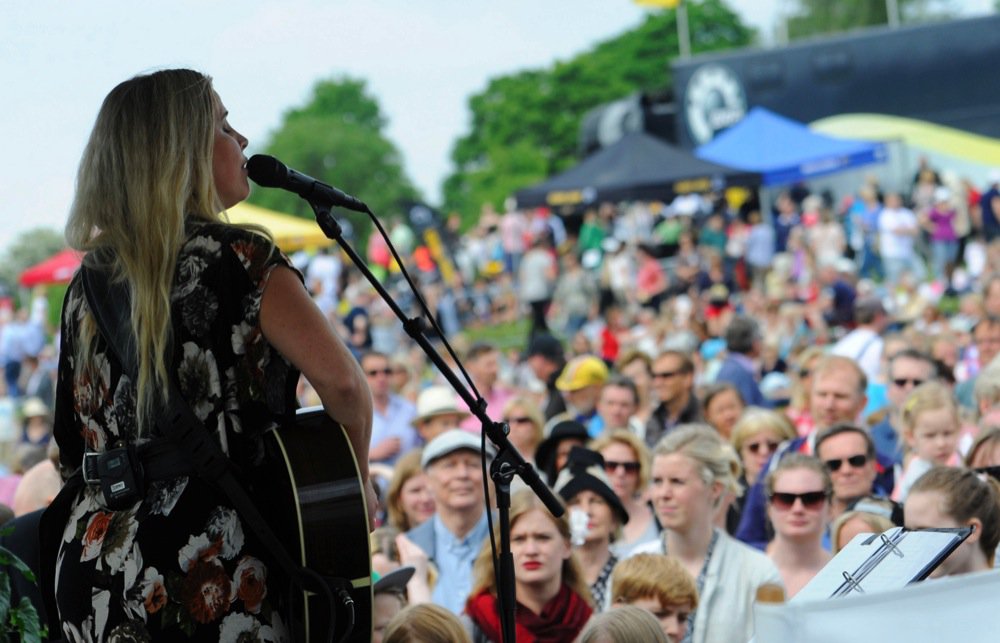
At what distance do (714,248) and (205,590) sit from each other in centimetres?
1994

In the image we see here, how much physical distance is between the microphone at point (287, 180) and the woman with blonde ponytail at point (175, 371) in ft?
0.15

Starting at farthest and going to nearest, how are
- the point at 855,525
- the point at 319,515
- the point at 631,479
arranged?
the point at 631,479, the point at 855,525, the point at 319,515

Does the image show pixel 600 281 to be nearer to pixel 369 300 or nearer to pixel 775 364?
pixel 369 300

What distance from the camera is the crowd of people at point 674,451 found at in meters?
4.91

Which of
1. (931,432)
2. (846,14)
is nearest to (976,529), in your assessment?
(931,432)

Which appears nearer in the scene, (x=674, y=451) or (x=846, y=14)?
(x=674, y=451)

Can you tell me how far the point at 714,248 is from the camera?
22344 millimetres

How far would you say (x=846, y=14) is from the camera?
6525 centimetres

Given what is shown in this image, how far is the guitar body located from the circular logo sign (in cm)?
2584

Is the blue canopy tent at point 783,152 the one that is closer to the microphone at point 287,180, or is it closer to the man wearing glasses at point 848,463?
the man wearing glasses at point 848,463

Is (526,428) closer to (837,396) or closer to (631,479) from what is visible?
(631,479)

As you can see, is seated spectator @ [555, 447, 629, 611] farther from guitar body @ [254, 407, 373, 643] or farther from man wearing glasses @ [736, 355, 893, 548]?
guitar body @ [254, 407, 373, 643]

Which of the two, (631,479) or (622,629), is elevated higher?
(622,629)

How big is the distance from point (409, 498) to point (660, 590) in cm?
225
